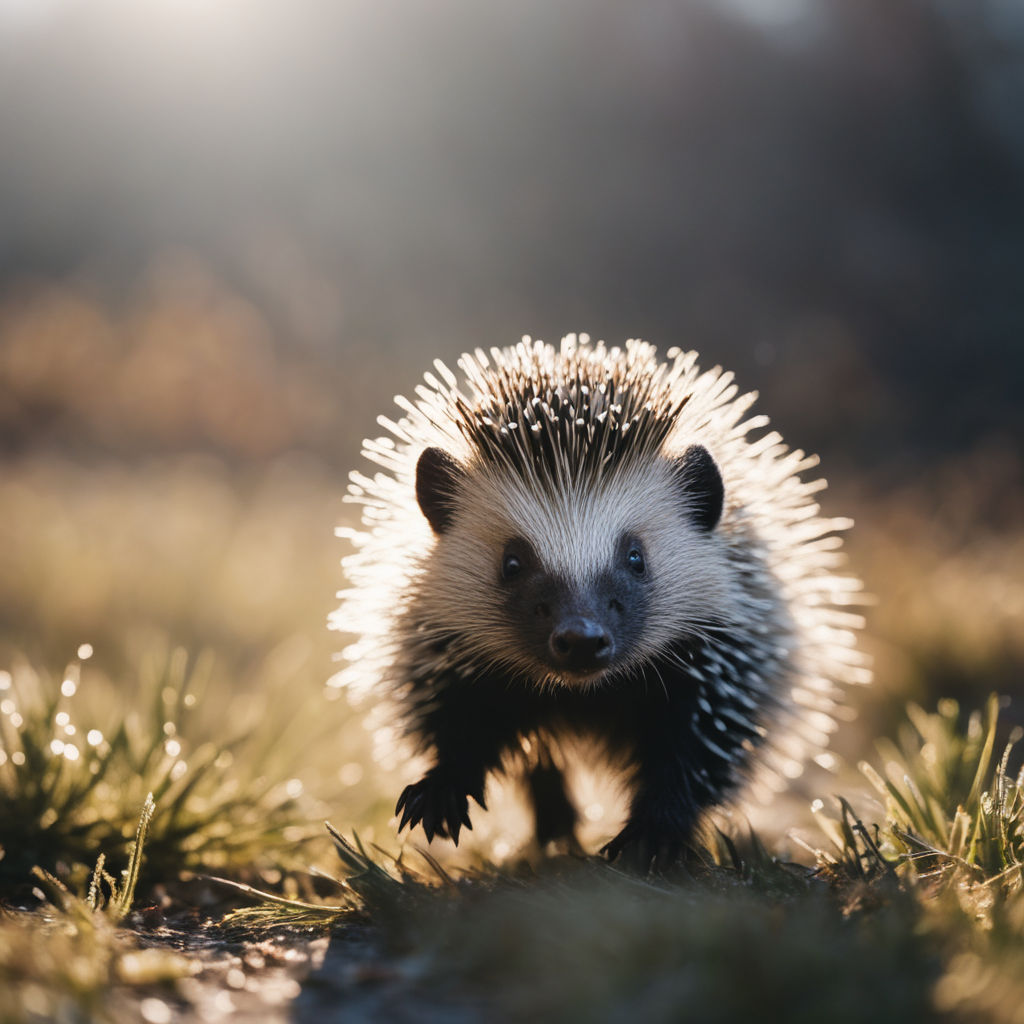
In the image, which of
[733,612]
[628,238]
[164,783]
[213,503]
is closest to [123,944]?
[164,783]

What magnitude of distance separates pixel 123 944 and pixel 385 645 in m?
1.55

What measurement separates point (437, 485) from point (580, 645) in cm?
102

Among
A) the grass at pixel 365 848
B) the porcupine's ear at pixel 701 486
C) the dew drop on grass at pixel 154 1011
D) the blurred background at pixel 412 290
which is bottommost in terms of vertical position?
the dew drop on grass at pixel 154 1011

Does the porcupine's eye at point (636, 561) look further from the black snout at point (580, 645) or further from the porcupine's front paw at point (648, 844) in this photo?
the porcupine's front paw at point (648, 844)

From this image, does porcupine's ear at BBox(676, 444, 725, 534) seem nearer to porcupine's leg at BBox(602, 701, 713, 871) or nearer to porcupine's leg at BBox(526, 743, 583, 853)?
porcupine's leg at BBox(602, 701, 713, 871)

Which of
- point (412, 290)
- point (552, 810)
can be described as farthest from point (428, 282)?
point (552, 810)

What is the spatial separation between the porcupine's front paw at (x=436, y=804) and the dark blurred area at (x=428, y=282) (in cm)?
447

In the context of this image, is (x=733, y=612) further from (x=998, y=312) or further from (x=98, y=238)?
(x=98, y=238)

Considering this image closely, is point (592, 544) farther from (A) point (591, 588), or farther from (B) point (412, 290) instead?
(B) point (412, 290)

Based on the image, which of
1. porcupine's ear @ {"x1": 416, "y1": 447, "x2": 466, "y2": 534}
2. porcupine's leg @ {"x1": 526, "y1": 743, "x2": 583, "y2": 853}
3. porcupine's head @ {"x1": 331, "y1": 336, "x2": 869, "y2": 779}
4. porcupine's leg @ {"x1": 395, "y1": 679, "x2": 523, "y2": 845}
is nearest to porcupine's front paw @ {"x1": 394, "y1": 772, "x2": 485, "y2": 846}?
porcupine's leg @ {"x1": 395, "y1": 679, "x2": 523, "y2": 845}

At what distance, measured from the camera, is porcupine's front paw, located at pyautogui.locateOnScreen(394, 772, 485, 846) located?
382 centimetres

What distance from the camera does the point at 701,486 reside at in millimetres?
4145

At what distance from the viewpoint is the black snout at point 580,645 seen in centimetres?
343

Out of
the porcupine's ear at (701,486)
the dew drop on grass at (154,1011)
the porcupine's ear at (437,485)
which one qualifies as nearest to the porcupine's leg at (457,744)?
the porcupine's ear at (437,485)
